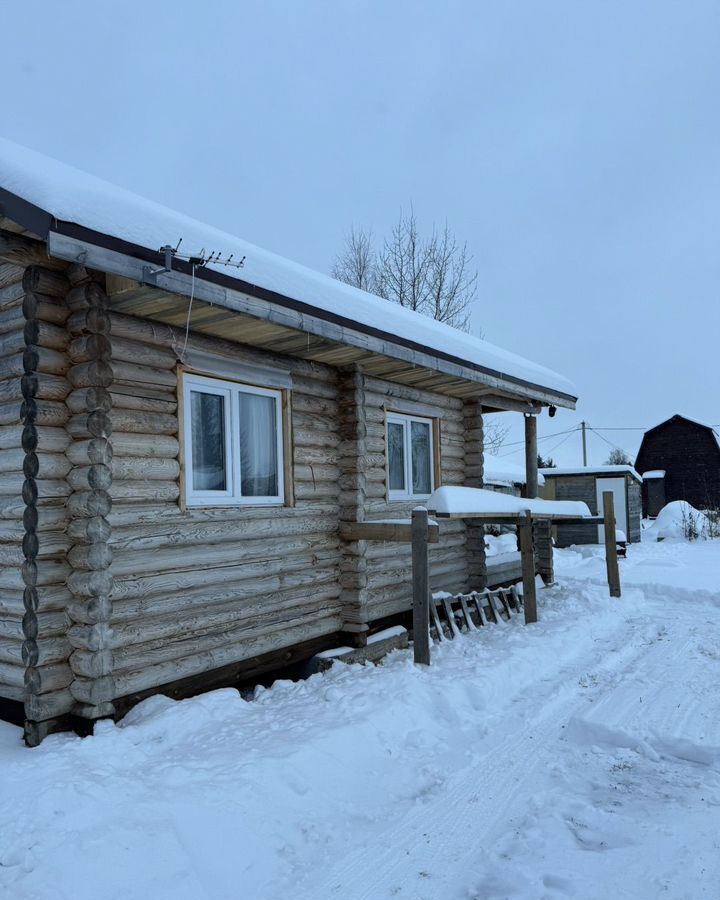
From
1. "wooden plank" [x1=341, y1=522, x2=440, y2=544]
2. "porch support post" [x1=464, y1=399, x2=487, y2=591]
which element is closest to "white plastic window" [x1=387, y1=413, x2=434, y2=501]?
"porch support post" [x1=464, y1=399, x2=487, y2=591]

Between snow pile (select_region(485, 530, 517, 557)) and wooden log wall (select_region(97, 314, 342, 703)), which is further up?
wooden log wall (select_region(97, 314, 342, 703))

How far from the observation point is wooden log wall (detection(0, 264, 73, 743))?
199 inches

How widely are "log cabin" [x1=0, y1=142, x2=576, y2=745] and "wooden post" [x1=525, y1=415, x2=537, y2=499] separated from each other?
427cm

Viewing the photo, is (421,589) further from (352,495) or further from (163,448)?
(163,448)

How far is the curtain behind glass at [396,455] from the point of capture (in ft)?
30.8

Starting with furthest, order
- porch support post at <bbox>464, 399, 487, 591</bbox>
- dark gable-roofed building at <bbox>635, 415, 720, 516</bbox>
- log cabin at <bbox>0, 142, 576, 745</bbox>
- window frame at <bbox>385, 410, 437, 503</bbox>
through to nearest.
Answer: dark gable-roofed building at <bbox>635, 415, 720, 516</bbox>
porch support post at <bbox>464, 399, 487, 591</bbox>
window frame at <bbox>385, 410, 437, 503</bbox>
log cabin at <bbox>0, 142, 576, 745</bbox>

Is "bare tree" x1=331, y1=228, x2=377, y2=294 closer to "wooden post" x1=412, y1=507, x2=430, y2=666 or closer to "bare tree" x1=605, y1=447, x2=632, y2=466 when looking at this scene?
"wooden post" x1=412, y1=507, x2=430, y2=666

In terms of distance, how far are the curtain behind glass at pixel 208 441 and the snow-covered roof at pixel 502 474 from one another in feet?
55.3

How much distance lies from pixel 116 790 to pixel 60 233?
3291 millimetres

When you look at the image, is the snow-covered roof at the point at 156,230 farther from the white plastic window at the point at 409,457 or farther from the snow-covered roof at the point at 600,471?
the snow-covered roof at the point at 600,471

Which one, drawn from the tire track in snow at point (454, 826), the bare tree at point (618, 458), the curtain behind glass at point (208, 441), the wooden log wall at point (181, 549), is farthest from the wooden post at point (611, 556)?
the bare tree at point (618, 458)

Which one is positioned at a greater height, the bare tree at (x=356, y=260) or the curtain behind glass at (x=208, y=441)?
the bare tree at (x=356, y=260)

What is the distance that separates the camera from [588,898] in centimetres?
319

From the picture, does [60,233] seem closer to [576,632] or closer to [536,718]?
[536,718]
